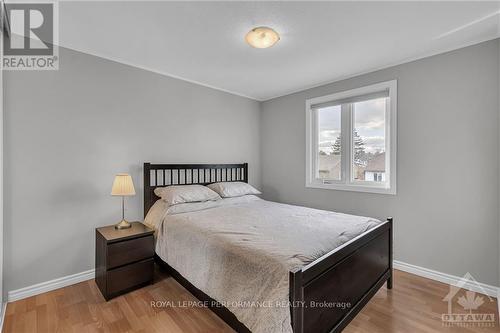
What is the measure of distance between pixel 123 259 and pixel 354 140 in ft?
10.5

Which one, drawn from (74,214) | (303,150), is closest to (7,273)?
(74,214)

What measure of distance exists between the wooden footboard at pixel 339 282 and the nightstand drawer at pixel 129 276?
1.76 metres

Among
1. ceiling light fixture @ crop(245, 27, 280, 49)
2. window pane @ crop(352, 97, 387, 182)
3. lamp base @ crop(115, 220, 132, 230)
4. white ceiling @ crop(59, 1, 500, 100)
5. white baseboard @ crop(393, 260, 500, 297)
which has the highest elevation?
white ceiling @ crop(59, 1, 500, 100)

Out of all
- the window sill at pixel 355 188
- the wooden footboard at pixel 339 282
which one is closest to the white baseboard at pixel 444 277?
the wooden footboard at pixel 339 282

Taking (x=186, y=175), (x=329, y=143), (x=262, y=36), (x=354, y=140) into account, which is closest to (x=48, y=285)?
(x=186, y=175)

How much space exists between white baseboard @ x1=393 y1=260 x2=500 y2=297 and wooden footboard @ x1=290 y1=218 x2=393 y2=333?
71 cm

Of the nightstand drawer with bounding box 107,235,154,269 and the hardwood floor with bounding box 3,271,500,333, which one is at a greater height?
the nightstand drawer with bounding box 107,235,154,269

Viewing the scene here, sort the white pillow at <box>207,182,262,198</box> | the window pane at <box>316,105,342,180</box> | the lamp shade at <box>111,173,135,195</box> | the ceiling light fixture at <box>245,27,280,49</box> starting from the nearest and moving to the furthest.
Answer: the ceiling light fixture at <box>245,27,280,49</box>
the lamp shade at <box>111,173,135,195</box>
the white pillow at <box>207,182,262,198</box>
the window pane at <box>316,105,342,180</box>

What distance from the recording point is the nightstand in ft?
7.31

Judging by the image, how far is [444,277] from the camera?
260cm

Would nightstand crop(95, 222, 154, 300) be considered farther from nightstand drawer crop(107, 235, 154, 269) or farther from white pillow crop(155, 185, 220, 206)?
white pillow crop(155, 185, 220, 206)

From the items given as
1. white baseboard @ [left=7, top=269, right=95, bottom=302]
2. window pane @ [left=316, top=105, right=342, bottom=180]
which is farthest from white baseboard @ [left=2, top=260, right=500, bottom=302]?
window pane @ [left=316, top=105, right=342, bottom=180]

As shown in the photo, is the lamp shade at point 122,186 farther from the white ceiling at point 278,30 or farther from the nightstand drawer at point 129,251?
the white ceiling at point 278,30

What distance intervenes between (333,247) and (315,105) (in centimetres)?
255
